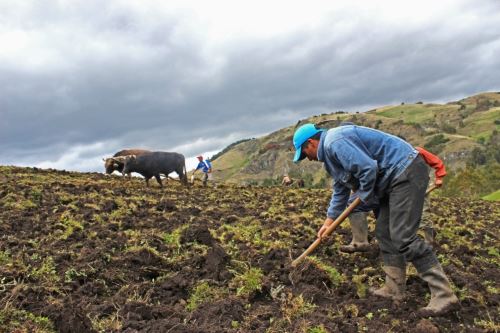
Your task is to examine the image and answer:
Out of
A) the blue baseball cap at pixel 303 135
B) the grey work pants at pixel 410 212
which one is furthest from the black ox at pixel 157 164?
the grey work pants at pixel 410 212

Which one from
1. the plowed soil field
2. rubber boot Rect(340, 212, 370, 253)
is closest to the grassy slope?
the plowed soil field

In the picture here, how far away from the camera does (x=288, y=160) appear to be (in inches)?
6772

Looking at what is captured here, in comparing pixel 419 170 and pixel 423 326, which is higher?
pixel 419 170

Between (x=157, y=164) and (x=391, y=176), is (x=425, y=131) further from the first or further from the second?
(x=391, y=176)

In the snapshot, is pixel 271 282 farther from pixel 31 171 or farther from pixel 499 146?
pixel 499 146

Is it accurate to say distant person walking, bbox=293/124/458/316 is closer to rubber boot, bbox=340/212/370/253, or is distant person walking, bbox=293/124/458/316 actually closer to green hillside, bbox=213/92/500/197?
rubber boot, bbox=340/212/370/253

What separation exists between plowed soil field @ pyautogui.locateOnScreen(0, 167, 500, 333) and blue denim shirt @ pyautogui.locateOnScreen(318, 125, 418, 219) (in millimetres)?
1330

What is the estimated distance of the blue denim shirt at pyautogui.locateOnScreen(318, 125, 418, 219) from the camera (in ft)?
16.5

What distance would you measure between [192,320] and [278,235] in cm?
336

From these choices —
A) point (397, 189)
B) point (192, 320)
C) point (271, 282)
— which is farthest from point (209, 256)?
point (397, 189)

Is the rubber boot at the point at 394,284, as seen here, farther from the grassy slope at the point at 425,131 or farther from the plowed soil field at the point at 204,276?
the grassy slope at the point at 425,131

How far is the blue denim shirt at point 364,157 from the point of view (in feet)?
16.5

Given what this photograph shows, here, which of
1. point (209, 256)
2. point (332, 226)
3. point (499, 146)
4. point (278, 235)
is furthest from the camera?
point (499, 146)

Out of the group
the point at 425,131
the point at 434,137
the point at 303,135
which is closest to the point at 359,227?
the point at 303,135
